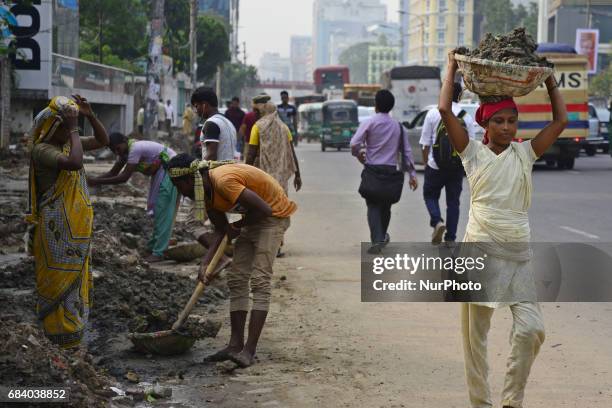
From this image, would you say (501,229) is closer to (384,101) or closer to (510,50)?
(510,50)

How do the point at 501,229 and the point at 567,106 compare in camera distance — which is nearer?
the point at 501,229

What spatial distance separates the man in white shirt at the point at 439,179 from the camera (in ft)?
33.8

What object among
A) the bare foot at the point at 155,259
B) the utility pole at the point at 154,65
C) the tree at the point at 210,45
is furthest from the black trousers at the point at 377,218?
the tree at the point at 210,45

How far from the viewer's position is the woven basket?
179 inches

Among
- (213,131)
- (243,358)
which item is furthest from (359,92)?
(243,358)

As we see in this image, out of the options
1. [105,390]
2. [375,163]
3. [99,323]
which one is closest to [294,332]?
[99,323]

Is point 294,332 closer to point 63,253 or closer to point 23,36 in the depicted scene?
point 63,253

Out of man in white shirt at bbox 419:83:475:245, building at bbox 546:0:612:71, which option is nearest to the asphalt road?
man in white shirt at bbox 419:83:475:245

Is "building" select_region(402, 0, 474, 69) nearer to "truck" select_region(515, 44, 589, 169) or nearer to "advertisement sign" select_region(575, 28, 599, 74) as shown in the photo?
"advertisement sign" select_region(575, 28, 599, 74)

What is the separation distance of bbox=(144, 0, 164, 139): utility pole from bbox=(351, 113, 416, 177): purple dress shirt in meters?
14.9

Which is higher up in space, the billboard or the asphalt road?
the billboard

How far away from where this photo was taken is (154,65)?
24.8 metres

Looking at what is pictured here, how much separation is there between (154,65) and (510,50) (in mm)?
20865

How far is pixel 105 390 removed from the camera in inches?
207
